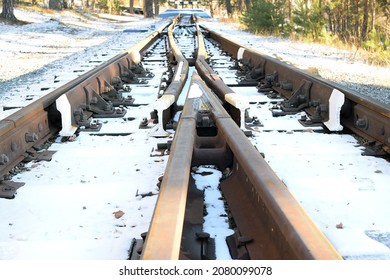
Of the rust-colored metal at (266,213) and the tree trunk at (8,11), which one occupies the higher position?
the tree trunk at (8,11)

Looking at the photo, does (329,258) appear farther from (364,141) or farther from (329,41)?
(329,41)

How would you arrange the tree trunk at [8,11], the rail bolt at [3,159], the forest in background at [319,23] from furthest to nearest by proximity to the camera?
the tree trunk at [8,11]
the forest in background at [319,23]
the rail bolt at [3,159]

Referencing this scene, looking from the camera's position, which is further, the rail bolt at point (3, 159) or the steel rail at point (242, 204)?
the rail bolt at point (3, 159)

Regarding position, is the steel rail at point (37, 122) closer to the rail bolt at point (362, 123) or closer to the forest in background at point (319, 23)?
the rail bolt at point (362, 123)

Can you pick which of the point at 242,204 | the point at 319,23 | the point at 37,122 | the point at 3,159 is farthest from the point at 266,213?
the point at 319,23

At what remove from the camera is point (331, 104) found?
4.18 meters

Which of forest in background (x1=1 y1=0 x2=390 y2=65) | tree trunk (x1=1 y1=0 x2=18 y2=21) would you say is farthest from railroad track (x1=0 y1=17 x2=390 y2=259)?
tree trunk (x1=1 y1=0 x2=18 y2=21)

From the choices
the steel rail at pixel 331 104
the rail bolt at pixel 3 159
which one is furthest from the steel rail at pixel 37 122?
the steel rail at pixel 331 104

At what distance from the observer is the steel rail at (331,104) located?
3.57 m

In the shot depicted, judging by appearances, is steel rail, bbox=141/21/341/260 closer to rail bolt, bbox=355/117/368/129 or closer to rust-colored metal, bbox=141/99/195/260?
rust-colored metal, bbox=141/99/195/260

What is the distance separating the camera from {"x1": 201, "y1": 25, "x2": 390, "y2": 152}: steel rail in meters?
3.57

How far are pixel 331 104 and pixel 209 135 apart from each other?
117cm

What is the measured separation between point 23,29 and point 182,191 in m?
20.6

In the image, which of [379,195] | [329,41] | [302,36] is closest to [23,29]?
[302,36]
